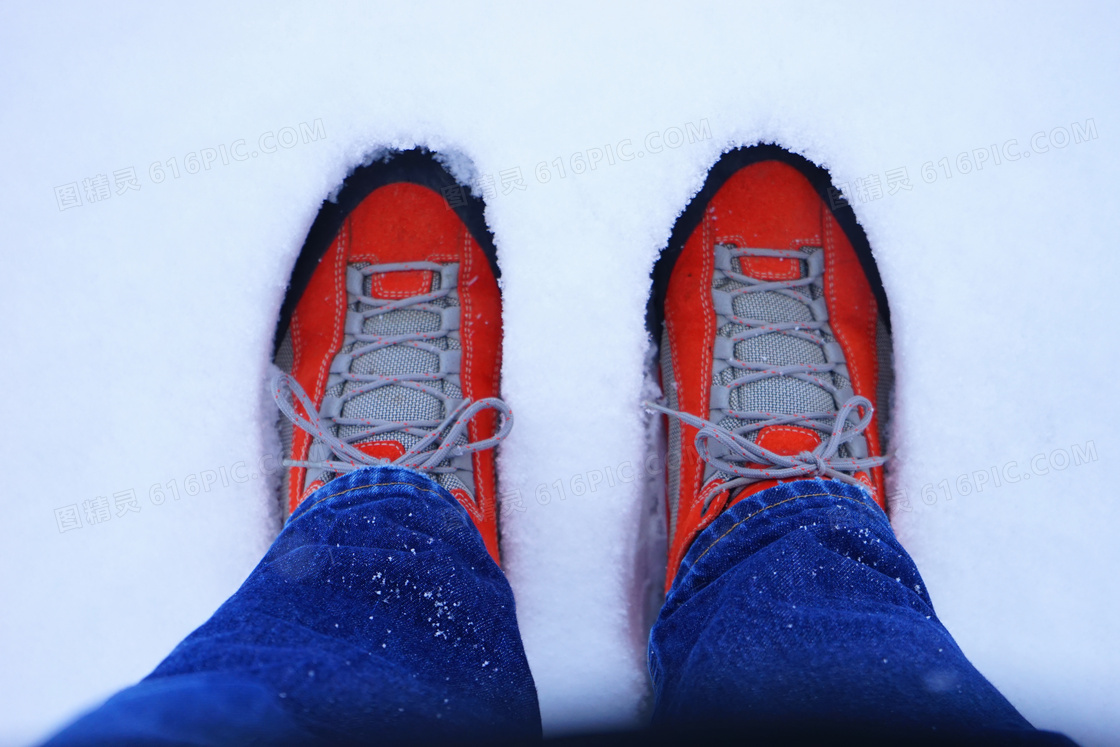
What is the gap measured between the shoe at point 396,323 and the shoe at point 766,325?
0.19 m

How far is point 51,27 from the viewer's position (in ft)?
2.43


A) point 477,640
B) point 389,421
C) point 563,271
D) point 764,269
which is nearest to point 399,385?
point 389,421

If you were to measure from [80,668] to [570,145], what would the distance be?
31.7 inches

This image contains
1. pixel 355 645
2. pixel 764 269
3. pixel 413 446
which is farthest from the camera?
pixel 764 269

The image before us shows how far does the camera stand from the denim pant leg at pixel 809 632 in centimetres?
39

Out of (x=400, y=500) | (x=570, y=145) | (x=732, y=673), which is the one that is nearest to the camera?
(x=732, y=673)

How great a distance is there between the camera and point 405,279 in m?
0.76

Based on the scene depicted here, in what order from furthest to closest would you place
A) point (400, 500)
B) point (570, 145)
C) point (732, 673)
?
point (570, 145) → point (400, 500) → point (732, 673)

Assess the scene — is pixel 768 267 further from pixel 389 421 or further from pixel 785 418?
pixel 389 421

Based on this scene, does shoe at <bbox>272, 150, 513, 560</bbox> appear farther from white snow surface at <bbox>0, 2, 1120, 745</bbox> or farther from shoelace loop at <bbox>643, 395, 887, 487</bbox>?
shoelace loop at <bbox>643, 395, 887, 487</bbox>

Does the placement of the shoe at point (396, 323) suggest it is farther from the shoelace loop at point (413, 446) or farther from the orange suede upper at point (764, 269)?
the orange suede upper at point (764, 269)

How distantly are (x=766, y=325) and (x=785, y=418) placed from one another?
0.11 meters

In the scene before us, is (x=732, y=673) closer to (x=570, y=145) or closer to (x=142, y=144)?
(x=570, y=145)

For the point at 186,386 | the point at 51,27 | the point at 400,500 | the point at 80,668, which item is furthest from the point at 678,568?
the point at 51,27
